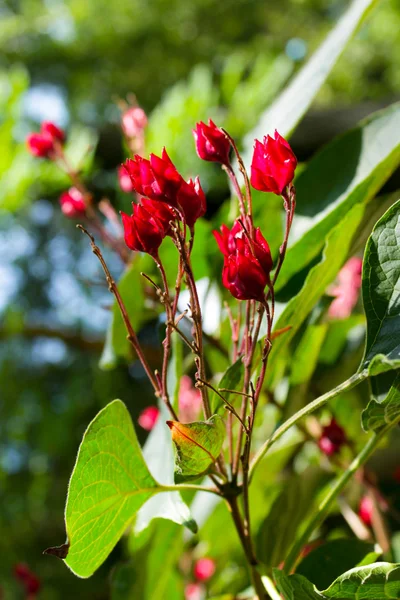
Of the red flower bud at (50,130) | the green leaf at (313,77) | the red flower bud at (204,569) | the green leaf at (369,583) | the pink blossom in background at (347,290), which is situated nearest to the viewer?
the green leaf at (369,583)

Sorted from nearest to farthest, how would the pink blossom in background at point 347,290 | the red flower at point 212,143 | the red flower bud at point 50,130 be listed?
1. the red flower at point 212,143
2. the red flower bud at point 50,130
3. the pink blossom in background at point 347,290

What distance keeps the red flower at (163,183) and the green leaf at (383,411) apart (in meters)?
0.15

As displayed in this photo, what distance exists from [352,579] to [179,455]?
0.36 feet

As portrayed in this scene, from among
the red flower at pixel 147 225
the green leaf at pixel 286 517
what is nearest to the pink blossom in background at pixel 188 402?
the green leaf at pixel 286 517

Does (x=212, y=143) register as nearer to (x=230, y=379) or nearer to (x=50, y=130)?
(x=230, y=379)

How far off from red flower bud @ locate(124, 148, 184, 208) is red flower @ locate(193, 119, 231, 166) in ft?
0.21

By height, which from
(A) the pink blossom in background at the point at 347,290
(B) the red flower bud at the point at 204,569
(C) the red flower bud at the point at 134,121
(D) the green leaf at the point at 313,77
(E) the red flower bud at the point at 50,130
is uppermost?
(E) the red flower bud at the point at 50,130

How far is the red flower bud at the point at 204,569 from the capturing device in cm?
97

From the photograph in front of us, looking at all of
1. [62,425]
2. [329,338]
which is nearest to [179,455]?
[329,338]

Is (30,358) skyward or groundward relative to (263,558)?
skyward

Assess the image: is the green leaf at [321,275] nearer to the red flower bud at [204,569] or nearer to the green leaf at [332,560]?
the green leaf at [332,560]

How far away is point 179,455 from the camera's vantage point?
0.39 metres

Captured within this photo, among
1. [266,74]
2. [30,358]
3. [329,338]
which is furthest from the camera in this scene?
[30,358]

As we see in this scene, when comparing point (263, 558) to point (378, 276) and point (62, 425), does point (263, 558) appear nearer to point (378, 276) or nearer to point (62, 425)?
point (378, 276)
